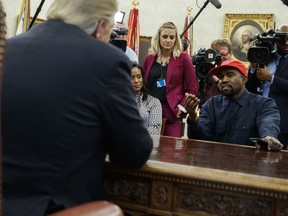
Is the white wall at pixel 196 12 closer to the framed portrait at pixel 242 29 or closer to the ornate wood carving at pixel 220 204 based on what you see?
the framed portrait at pixel 242 29

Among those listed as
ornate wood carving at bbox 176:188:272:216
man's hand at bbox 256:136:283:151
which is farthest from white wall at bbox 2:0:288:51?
ornate wood carving at bbox 176:188:272:216

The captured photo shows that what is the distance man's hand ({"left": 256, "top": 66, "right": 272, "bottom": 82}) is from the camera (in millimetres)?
3322

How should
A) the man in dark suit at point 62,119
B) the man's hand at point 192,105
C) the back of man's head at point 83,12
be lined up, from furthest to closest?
the man's hand at point 192,105 → the back of man's head at point 83,12 → the man in dark suit at point 62,119

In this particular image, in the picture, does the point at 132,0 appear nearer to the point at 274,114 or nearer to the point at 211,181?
the point at 274,114

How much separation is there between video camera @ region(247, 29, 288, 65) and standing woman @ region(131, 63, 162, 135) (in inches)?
33.2

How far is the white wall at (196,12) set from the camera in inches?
326

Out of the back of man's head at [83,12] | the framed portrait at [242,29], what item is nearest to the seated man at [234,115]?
the back of man's head at [83,12]

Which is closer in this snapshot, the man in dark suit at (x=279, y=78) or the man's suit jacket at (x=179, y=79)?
the man in dark suit at (x=279, y=78)

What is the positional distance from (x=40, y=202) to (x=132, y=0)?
832cm

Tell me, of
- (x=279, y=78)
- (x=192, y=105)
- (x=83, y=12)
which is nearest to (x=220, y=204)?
(x=83, y=12)

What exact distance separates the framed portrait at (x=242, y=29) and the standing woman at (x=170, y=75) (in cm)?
501

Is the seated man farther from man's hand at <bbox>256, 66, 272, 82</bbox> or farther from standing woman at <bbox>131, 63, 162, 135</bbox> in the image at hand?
standing woman at <bbox>131, 63, 162, 135</bbox>

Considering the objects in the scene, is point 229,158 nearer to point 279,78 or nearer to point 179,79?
point 279,78

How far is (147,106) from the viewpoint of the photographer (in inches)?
134
